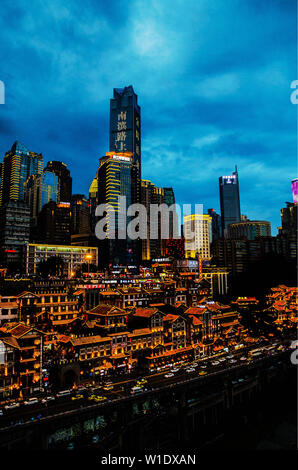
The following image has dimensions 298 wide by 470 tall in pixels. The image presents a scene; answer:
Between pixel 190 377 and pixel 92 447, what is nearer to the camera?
pixel 92 447

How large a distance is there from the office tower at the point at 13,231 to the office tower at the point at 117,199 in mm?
45996

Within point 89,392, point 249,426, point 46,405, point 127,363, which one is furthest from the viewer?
point 127,363

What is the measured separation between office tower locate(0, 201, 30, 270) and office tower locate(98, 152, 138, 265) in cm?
4600

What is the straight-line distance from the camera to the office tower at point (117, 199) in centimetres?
18125

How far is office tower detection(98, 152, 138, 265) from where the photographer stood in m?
181

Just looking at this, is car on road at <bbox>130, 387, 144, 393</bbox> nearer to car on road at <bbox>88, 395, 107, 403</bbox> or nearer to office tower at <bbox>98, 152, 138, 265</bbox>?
car on road at <bbox>88, 395, 107, 403</bbox>

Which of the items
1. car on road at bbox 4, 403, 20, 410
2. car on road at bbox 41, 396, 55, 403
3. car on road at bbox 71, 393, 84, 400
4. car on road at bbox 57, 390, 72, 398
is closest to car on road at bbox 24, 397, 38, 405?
car on road at bbox 41, 396, 55, 403

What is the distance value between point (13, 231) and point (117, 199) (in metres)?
60.2

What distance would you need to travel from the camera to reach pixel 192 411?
54500mm

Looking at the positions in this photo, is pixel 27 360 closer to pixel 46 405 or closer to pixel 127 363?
pixel 46 405

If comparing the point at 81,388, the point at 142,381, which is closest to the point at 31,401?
the point at 81,388

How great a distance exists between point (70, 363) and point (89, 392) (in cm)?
753

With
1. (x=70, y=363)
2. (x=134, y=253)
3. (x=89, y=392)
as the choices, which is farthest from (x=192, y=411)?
(x=134, y=253)

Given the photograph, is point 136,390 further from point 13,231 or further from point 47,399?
point 13,231
